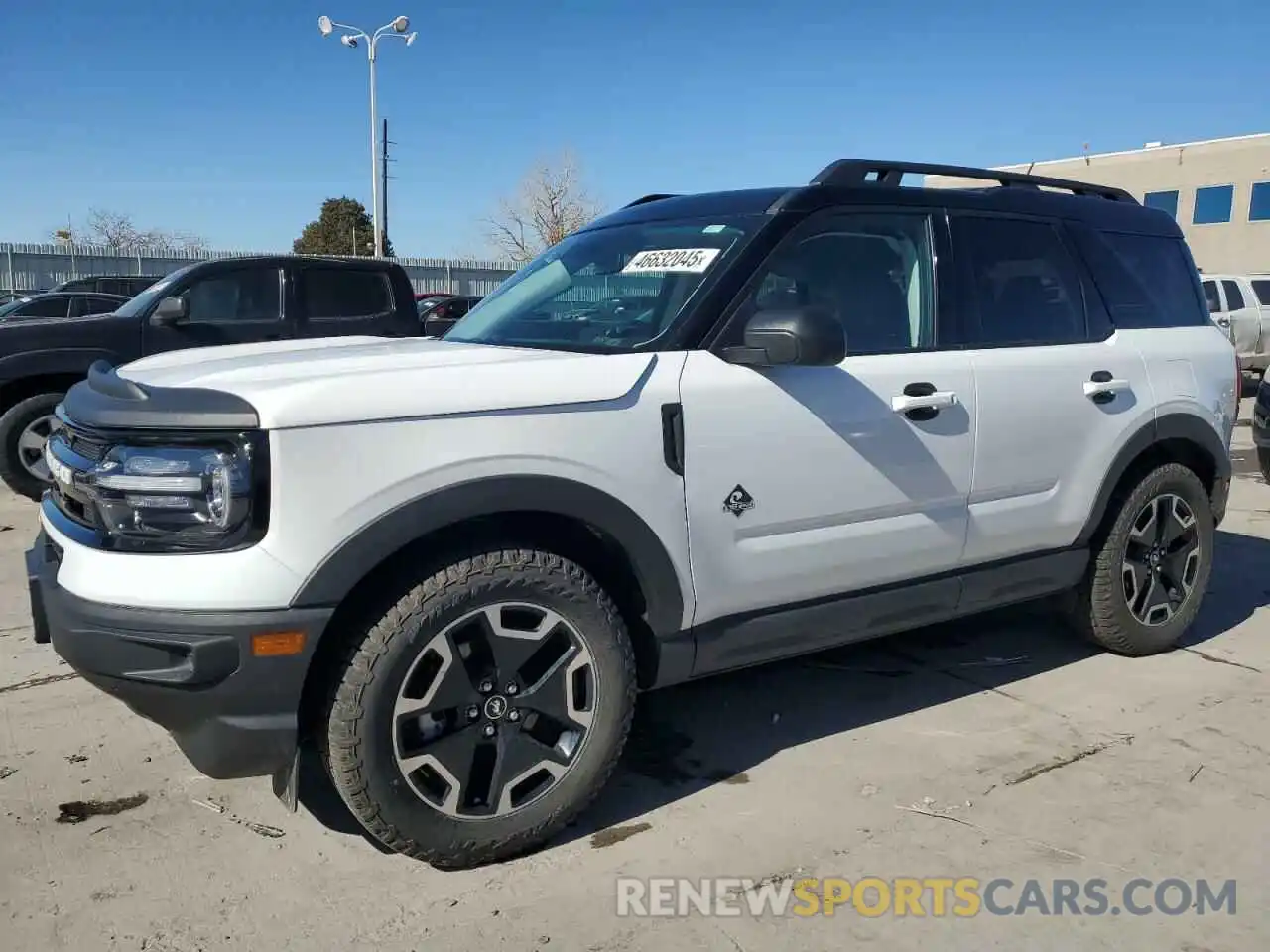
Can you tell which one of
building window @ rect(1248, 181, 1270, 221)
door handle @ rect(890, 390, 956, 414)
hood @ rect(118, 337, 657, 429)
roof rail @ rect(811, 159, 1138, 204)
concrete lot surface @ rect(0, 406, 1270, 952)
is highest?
building window @ rect(1248, 181, 1270, 221)

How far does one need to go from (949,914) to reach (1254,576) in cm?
426

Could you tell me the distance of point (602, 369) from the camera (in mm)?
2803

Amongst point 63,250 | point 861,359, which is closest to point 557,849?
point 861,359

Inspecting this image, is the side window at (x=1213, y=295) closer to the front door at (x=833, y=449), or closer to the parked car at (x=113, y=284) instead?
the front door at (x=833, y=449)

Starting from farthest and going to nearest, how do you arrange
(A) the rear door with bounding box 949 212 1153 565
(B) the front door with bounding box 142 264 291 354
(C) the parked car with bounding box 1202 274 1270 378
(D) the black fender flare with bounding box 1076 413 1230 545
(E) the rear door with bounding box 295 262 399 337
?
1. (C) the parked car with bounding box 1202 274 1270 378
2. (E) the rear door with bounding box 295 262 399 337
3. (B) the front door with bounding box 142 264 291 354
4. (D) the black fender flare with bounding box 1076 413 1230 545
5. (A) the rear door with bounding box 949 212 1153 565

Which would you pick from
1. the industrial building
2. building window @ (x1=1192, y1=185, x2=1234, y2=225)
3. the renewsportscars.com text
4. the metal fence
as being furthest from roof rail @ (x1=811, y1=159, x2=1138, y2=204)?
building window @ (x1=1192, y1=185, x2=1234, y2=225)

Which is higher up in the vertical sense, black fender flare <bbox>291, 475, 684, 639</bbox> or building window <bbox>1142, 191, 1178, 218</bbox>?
building window <bbox>1142, 191, 1178, 218</bbox>

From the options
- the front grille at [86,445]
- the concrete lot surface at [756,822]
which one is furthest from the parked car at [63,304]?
the front grille at [86,445]

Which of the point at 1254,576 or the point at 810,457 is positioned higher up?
the point at 810,457

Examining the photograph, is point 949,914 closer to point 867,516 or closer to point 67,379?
point 867,516

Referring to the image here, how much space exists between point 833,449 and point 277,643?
1708mm

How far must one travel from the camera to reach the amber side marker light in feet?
A: 7.69

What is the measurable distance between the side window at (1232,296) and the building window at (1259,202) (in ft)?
83.0

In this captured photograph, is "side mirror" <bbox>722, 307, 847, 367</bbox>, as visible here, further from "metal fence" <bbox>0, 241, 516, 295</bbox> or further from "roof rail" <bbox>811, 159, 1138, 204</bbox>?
"metal fence" <bbox>0, 241, 516, 295</bbox>
